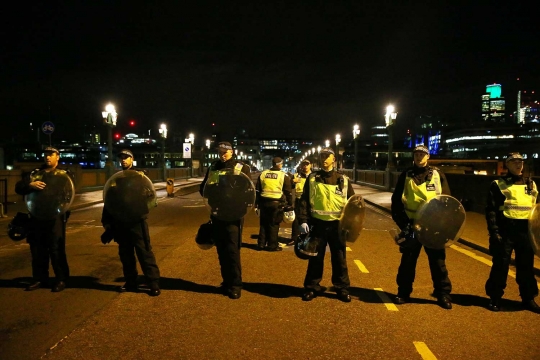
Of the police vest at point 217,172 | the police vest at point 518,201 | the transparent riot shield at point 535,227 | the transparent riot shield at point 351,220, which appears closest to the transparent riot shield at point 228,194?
the police vest at point 217,172

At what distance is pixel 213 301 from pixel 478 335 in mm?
2966

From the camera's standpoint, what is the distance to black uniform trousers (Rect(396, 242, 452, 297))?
5625 millimetres

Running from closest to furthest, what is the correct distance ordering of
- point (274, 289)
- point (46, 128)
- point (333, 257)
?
point (333, 257)
point (274, 289)
point (46, 128)

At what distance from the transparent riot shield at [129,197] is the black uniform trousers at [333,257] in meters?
2.15

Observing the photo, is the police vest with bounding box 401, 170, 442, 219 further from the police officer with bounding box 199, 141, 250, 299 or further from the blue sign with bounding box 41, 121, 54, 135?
the blue sign with bounding box 41, 121, 54, 135

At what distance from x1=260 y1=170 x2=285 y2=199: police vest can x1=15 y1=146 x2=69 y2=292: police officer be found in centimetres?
420

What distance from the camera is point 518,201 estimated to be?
5.52 metres

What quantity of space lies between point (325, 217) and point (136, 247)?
2414mm

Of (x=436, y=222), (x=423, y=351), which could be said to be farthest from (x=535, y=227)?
(x=423, y=351)

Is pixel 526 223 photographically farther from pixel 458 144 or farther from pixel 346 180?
pixel 458 144

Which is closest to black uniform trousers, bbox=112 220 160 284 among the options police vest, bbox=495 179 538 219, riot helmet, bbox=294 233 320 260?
riot helmet, bbox=294 233 320 260

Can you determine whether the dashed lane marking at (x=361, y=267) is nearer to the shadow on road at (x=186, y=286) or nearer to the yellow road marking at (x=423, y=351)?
the shadow on road at (x=186, y=286)

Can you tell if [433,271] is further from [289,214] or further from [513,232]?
[289,214]

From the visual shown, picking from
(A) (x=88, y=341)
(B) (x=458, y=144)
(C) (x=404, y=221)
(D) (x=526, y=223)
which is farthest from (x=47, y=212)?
(B) (x=458, y=144)
